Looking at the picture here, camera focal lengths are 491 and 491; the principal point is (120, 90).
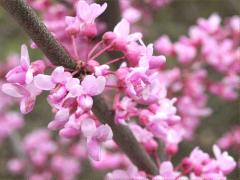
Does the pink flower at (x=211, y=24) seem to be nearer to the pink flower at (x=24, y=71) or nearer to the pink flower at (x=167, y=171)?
the pink flower at (x=167, y=171)

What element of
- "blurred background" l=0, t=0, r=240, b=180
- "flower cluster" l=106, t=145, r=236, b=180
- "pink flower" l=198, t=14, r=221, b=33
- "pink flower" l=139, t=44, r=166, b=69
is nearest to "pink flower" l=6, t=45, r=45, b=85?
"pink flower" l=139, t=44, r=166, b=69

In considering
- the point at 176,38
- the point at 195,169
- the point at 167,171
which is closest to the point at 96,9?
the point at 167,171

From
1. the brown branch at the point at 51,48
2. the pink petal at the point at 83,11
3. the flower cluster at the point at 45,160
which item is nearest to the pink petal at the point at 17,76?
the brown branch at the point at 51,48

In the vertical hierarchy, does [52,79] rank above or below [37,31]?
below

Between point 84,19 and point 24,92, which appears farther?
point 84,19

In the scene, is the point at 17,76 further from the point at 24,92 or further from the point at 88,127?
the point at 88,127

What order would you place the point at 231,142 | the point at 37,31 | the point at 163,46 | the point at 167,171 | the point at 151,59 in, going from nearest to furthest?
1. the point at 37,31
2. the point at 151,59
3. the point at 167,171
4. the point at 163,46
5. the point at 231,142

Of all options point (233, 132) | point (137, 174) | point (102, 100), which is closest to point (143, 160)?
point (137, 174)
